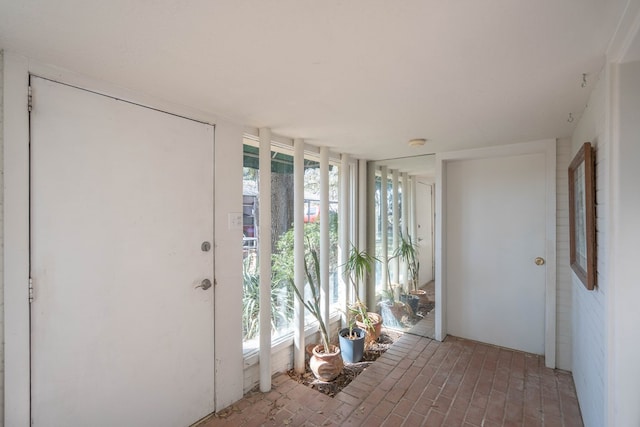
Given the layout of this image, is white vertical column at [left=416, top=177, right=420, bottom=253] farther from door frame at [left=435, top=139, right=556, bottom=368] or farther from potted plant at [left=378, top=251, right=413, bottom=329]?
door frame at [left=435, top=139, right=556, bottom=368]

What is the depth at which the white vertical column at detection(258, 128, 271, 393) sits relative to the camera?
7.99 feet

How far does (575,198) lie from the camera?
2.21 metres

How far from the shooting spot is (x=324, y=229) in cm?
312

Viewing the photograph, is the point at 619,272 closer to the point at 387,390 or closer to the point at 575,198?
the point at 575,198

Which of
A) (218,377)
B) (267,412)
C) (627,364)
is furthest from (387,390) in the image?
(627,364)

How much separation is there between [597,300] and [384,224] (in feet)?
7.70

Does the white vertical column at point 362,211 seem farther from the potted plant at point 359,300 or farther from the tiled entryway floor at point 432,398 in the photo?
the tiled entryway floor at point 432,398

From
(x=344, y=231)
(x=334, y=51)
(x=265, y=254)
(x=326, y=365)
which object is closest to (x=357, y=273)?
(x=344, y=231)

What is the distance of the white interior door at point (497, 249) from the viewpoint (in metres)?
2.97

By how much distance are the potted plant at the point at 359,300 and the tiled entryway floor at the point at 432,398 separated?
14.8 inches

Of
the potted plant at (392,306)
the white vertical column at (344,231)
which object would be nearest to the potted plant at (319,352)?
the white vertical column at (344,231)

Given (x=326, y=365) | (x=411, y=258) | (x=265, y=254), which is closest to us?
(x=265, y=254)

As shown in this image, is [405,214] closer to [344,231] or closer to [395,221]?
[395,221]

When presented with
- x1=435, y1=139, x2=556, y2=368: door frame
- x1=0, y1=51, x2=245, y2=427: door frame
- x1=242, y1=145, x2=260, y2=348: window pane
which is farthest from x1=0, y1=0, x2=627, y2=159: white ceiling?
x1=435, y1=139, x2=556, y2=368: door frame
